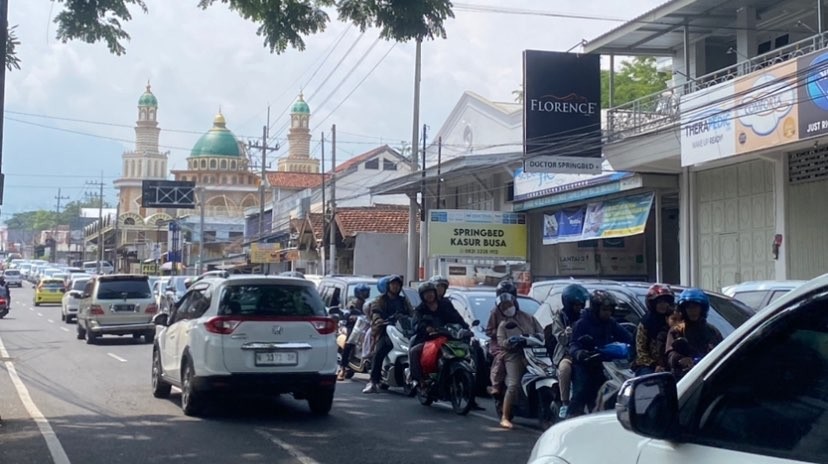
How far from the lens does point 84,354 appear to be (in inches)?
878

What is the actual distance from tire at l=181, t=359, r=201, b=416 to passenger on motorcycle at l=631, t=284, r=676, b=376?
219 inches

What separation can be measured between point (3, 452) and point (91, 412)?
9.73 ft

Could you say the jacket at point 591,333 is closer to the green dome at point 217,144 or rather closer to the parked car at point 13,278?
the parked car at point 13,278

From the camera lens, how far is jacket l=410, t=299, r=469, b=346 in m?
13.3

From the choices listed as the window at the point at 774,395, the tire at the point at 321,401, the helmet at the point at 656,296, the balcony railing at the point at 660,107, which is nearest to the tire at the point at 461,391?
the tire at the point at 321,401

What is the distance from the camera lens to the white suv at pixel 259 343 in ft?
39.5

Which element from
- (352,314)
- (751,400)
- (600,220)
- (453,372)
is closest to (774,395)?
(751,400)

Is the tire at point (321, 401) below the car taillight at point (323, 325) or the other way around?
below

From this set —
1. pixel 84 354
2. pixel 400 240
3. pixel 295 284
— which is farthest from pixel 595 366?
pixel 400 240

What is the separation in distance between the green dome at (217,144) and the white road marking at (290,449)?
85636mm

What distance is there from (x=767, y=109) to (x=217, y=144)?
264 feet

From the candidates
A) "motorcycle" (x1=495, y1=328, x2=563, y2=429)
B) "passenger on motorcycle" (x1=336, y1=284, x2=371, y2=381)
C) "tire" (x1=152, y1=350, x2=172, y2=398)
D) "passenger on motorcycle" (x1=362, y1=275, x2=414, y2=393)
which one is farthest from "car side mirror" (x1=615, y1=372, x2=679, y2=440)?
"passenger on motorcycle" (x1=336, y1=284, x2=371, y2=381)

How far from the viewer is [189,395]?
40.6 feet

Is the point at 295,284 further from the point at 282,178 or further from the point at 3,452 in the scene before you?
the point at 282,178
